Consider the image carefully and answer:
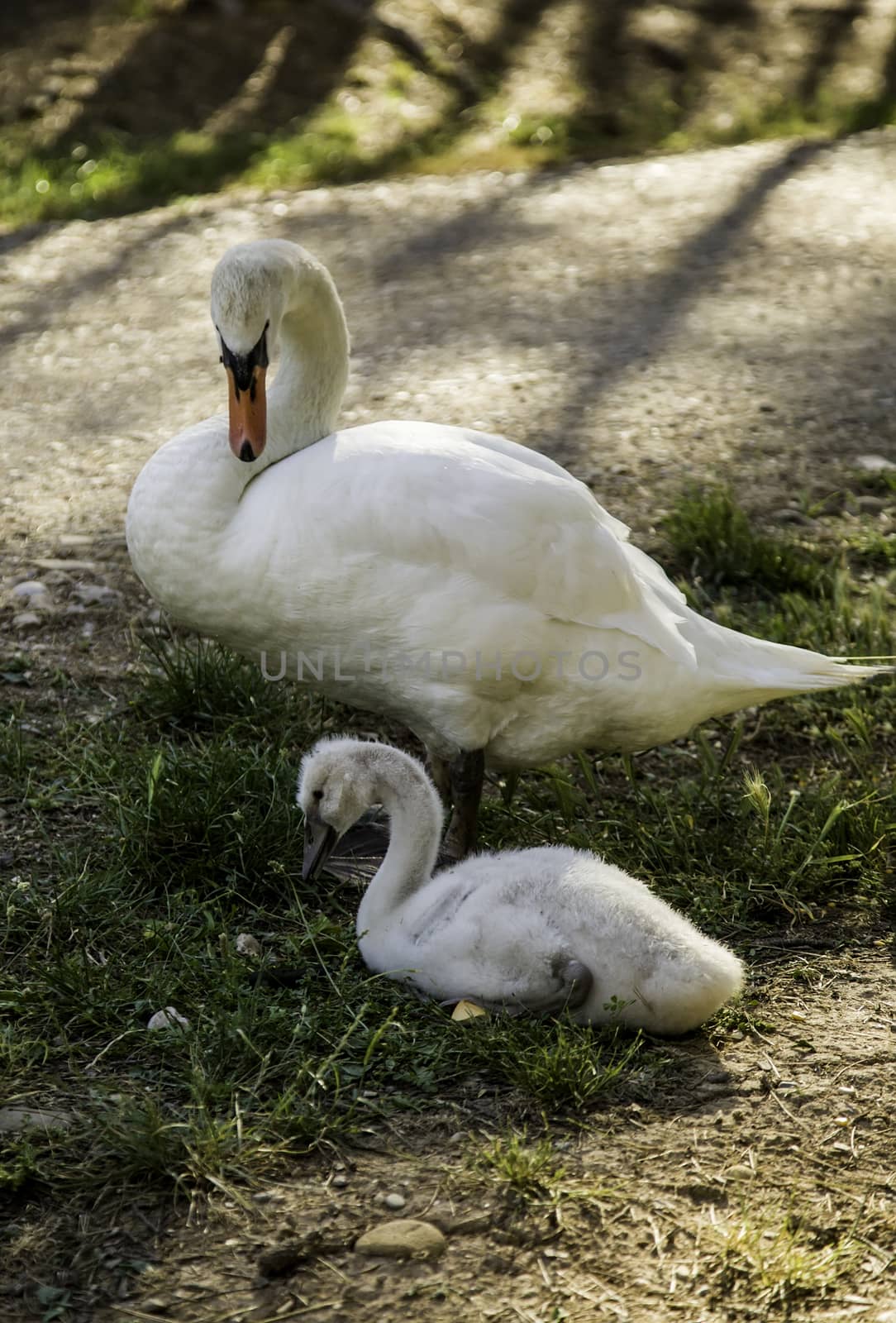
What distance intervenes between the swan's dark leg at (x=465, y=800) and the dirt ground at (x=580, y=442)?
0.79 meters

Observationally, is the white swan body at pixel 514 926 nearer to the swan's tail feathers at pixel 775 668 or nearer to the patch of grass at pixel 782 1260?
the patch of grass at pixel 782 1260

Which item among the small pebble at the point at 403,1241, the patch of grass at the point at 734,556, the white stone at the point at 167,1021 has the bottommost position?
the patch of grass at the point at 734,556

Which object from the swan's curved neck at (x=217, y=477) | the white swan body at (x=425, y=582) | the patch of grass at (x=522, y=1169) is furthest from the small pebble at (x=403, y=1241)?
the swan's curved neck at (x=217, y=477)

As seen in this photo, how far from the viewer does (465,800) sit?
3.75 m

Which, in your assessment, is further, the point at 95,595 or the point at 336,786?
the point at 95,595

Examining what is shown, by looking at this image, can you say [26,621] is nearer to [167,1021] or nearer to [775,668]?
[167,1021]

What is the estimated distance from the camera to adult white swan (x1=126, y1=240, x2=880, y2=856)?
11.3 feet

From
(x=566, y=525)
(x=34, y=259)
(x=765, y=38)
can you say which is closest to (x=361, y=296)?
(x=34, y=259)

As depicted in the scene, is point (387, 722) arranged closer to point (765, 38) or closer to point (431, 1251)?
point (431, 1251)

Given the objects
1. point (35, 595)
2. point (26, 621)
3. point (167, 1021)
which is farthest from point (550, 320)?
point (167, 1021)

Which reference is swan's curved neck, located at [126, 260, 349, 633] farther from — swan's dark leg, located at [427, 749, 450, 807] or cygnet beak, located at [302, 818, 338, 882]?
swan's dark leg, located at [427, 749, 450, 807]

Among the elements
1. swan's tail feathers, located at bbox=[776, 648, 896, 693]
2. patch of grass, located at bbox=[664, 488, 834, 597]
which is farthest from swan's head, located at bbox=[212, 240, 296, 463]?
patch of grass, located at bbox=[664, 488, 834, 597]

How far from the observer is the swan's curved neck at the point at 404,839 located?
11.0ft

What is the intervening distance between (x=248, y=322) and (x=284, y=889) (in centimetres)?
140
